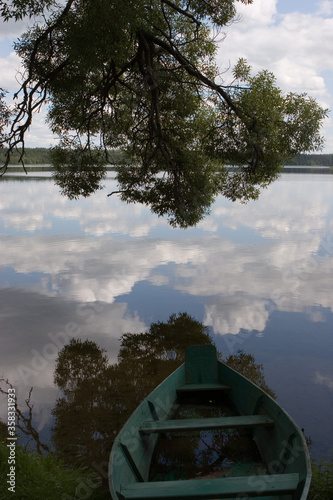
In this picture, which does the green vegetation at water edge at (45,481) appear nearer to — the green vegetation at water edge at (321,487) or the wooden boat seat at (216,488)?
the wooden boat seat at (216,488)

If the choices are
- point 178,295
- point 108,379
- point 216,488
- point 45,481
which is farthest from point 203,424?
point 178,295

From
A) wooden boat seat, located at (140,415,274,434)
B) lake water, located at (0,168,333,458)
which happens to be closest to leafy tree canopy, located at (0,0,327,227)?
lake water, located at (0,168,333,458)

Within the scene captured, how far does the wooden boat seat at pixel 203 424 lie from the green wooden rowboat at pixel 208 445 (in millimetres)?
12

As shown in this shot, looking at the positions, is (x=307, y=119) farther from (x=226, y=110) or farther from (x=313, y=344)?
(x=313, y=344)

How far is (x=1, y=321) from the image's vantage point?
1188 cm

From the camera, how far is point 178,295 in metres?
14.5

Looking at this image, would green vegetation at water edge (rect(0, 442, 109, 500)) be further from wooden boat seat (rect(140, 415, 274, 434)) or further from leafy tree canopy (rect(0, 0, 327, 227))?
leafy tree canopy (rect(0, 0, 327, 227))

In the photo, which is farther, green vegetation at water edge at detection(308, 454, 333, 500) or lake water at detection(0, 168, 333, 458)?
lake water at detection(0, 168, 333, 458)

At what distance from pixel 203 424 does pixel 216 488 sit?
4.51 feet

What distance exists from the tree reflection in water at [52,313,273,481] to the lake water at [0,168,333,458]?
0.27m

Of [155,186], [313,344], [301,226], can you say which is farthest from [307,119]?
[301,226]

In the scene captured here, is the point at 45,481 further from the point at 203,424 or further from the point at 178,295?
the point at 178,295

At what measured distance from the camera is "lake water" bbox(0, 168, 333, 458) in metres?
8.80

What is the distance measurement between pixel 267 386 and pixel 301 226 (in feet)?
74.2
